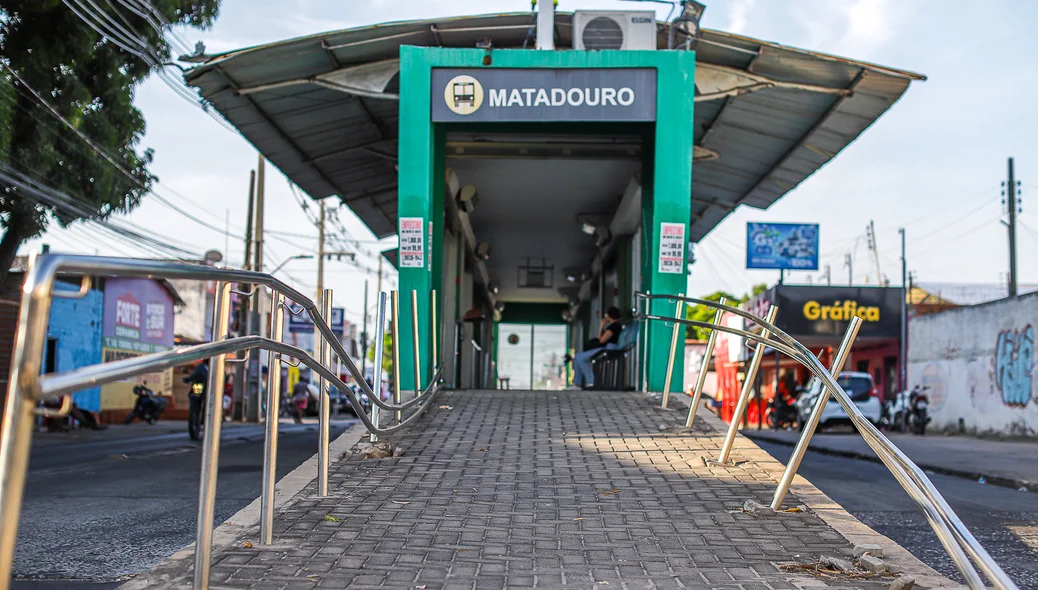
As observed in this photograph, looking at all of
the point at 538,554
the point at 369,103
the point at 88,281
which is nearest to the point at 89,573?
the point at 538,554

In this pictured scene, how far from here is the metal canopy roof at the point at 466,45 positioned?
11289 millimetres

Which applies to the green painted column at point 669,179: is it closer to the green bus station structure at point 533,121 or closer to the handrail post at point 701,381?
the green bus station structure at point 533,121

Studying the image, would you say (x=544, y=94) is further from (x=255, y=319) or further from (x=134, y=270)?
(x=255, y=319)

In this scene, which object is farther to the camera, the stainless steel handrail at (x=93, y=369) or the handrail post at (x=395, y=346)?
the handrail post at (x=395, y=346)

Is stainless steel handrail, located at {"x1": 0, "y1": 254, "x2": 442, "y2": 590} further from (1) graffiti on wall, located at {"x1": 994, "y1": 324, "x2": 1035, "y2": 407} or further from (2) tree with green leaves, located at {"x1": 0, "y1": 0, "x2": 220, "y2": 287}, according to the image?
(1) graffiti on wall, located at {"x1": 994, "y1": 324, "x2": 1035, "y2": 407}

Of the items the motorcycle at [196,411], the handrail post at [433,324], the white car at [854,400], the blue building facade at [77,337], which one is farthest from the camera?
the white car at [854,400]

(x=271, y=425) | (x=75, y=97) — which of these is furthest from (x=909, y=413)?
(x=271, y=425)

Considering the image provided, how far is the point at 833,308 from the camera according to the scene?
98.0 feet

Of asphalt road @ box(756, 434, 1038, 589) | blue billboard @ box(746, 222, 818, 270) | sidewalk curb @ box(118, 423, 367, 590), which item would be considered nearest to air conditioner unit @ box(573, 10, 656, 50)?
asphalt road @ box(756, 434, 1038, 589)

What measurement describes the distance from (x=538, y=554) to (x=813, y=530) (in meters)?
1.46

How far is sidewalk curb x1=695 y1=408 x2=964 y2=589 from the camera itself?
3707 mm

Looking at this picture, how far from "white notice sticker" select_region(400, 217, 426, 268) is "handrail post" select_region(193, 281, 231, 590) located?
7.19 m

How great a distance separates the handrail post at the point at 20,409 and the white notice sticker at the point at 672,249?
30.4ft

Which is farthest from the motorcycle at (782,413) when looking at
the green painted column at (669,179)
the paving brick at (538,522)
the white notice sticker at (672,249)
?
the paving brick at (538,522)
